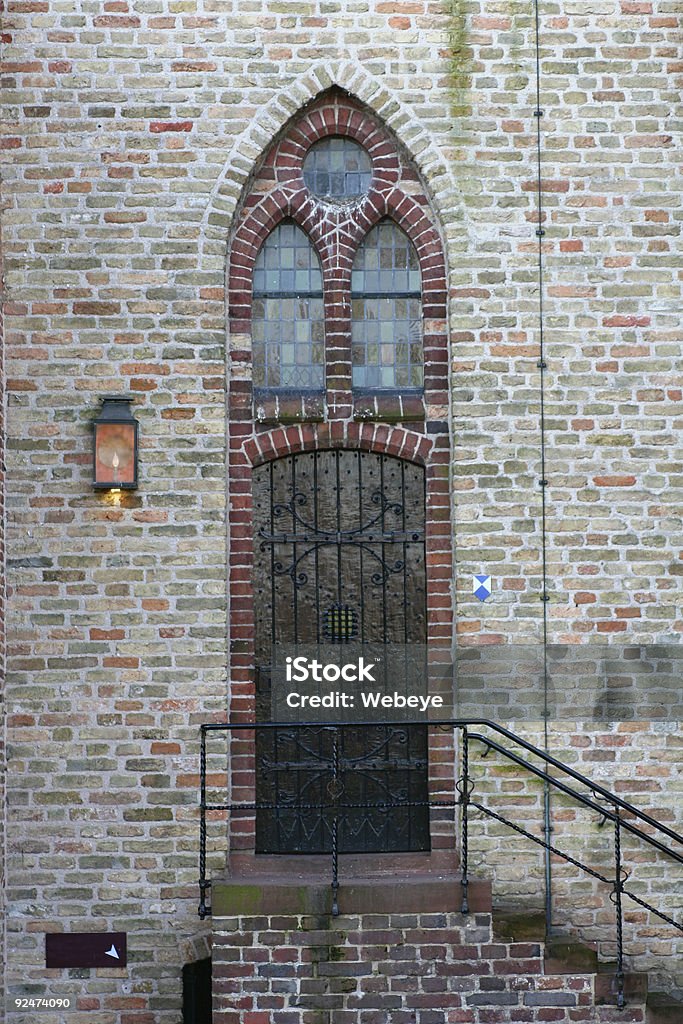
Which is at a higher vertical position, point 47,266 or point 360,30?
point 360,30

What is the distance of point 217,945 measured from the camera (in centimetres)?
730

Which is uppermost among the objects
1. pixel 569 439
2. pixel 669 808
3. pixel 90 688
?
pixel 569 439

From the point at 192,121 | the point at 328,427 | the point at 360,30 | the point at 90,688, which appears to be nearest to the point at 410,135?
the point at 360,30

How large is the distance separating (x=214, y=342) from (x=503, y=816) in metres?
3.21

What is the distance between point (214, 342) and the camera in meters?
8.30

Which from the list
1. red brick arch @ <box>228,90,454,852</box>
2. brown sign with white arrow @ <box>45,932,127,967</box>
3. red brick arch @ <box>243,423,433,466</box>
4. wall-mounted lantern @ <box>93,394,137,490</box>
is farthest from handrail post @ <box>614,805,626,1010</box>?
wall-mounted lantern @ <box>93,394,137,490</box>

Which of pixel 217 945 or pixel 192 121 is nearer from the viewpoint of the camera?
pixel 217 945

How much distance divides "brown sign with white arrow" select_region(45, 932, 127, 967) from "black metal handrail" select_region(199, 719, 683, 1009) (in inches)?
22.0

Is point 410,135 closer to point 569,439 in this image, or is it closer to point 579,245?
point 579,245

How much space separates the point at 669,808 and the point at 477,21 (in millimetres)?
4776

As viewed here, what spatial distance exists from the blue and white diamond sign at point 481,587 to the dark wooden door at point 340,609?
0.38 meters

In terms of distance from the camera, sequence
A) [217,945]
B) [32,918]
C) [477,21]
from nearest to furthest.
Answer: [217,945]
[32,918]
[477,21]

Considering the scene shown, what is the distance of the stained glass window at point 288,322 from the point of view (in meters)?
8.57

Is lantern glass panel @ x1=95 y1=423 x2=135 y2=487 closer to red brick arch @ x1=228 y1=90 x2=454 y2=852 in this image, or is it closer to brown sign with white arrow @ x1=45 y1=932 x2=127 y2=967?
red brick arch @ x1=228 y1=90 x2=454 y2=852
